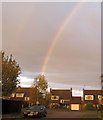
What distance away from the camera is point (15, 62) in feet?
77.8

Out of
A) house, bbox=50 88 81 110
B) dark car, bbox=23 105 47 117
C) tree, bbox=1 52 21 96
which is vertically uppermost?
tree, bbox=1 52 21 96

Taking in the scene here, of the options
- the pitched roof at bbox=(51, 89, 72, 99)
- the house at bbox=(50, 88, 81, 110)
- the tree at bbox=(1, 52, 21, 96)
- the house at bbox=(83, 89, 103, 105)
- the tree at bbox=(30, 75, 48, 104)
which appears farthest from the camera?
the pitched roof at bbox=(51, 89, 72, 99)

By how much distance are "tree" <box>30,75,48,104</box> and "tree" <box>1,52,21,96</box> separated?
667 inches

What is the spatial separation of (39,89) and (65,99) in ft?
111

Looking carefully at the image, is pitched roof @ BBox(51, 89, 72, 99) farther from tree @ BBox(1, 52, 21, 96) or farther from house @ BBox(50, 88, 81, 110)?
tree @ BBox(1, 52, 21, 96)

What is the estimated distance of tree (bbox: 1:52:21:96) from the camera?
22039 mm

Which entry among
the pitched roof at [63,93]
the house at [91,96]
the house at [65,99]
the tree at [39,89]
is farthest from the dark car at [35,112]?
the pitched roof at [63,93]

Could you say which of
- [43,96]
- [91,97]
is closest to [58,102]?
[91,97]

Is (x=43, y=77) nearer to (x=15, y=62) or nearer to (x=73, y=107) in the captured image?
(x=15, y=62)

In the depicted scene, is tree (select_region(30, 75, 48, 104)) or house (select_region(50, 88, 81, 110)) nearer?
tree (select_region(30, 75, 48, 104))

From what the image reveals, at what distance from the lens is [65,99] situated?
72.3 metres

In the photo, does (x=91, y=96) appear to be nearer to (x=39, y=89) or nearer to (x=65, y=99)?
(x=65, y=99)

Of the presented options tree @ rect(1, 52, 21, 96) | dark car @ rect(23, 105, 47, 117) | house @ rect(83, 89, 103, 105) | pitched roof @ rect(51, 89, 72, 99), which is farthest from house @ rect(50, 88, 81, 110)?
tree @ rect(1, 52, 21, 96)

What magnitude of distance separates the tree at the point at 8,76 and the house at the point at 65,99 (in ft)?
144
